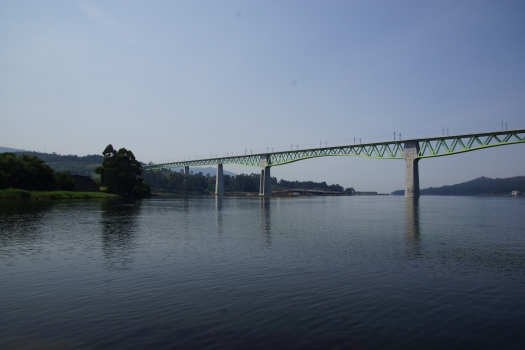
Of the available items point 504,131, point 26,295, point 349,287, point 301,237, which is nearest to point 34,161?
point 301,237

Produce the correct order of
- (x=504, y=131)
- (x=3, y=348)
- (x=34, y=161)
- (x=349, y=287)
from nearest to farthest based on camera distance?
(x=3, y=348)
(x=349, y=287)
(x=34, y=161)
(x=504, y=131)

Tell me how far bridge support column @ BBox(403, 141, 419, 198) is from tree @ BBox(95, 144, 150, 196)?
79.1 m

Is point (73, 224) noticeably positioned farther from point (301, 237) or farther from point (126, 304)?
point (126, 304)

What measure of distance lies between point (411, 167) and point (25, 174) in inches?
3929

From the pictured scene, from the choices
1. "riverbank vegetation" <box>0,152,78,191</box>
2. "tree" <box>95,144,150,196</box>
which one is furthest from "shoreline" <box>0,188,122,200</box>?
"tree" <box>95,144,150,196</box>

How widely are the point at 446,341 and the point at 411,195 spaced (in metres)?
114

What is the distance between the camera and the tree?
102 meters

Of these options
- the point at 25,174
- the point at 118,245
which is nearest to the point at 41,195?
the point at 25,174

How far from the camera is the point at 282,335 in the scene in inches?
378

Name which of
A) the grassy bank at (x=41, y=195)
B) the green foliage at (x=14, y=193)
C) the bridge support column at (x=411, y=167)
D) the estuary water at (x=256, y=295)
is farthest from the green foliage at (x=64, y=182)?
the bridge support column at (x=411, y=167)

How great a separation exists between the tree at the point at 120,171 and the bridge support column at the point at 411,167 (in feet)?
259

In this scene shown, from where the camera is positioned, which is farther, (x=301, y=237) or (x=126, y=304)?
(x=301, y=237)

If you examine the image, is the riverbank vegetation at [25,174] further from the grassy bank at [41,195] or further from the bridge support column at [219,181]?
the bridge support column at [219,181]

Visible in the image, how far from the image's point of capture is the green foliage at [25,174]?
243 feet
